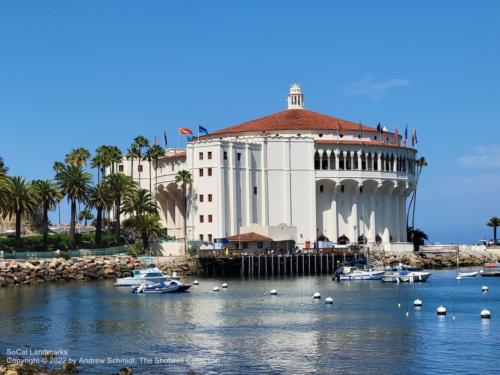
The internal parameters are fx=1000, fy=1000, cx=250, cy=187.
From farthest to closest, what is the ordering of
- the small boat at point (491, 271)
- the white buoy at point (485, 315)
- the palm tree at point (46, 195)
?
the small boat at point (491, 271) < the palm tree at point (46, 195) < the white buoy at point (485, 315)

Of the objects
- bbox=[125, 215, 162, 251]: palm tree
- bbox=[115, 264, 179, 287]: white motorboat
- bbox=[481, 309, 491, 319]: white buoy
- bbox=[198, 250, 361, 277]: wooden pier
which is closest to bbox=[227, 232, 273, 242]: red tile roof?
bbox=[198, 250, 361, 277]: wooden pier

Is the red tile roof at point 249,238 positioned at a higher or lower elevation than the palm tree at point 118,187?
lower

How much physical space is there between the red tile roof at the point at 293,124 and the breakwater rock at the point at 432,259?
18475mm

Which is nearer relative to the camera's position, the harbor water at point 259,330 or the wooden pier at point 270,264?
the harbor water at point 259,330

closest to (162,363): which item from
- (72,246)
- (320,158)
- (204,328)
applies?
(204,328)

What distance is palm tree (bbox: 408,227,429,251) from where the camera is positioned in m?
150

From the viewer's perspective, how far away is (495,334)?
57969mm

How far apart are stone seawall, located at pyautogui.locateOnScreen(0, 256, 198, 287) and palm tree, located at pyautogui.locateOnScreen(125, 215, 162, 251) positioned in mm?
4393

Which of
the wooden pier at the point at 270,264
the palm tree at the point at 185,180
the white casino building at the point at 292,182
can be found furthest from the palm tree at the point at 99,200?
the wooden pier at the point at 270,264

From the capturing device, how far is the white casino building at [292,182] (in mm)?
128625

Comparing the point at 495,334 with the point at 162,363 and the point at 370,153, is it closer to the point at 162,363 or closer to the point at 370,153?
the point at 162,363

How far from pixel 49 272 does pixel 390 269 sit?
129ft

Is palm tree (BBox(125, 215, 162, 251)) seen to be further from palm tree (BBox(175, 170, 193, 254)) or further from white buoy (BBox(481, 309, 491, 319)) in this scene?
white buoy (BBox(481, 309, 491, 319))

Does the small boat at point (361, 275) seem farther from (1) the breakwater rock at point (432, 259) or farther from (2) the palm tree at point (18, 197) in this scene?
(2) the palm tree at point (18, 197)
